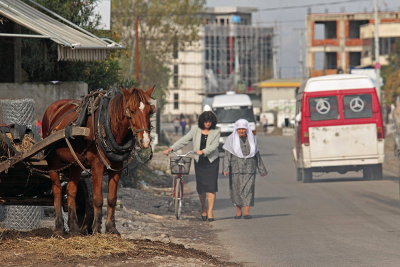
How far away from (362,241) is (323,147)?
1416 cm

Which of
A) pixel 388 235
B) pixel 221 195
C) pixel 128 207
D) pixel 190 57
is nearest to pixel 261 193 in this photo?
pixel 221 195

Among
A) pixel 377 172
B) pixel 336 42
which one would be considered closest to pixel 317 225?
pixel 377 172

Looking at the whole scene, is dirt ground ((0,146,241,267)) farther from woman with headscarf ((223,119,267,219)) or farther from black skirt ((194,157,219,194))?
woman with headscarf ((223,119,267,219))

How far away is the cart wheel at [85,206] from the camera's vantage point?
12.5 meters

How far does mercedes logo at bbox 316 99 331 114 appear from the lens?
28.5 metres

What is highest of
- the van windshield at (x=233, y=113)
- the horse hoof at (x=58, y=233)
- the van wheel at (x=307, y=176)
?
the van windshield at (x=233, y=113)

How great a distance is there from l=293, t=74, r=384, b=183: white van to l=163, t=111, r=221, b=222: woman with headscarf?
9.59 meters

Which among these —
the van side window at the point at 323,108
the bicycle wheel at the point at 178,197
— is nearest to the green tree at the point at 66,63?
the van side window at the point at 323,108

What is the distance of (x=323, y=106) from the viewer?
28.6 meters

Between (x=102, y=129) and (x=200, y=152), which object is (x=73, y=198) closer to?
(x=102, y=129)

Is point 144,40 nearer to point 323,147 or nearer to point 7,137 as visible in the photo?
point 323,147

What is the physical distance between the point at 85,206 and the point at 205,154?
6.53m

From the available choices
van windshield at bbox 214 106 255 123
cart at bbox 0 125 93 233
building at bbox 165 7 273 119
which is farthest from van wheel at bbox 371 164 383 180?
building at bbox 165 7 273 119

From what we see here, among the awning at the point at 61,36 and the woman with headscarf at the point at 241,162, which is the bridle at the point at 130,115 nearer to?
the awning at the point at 61,36
